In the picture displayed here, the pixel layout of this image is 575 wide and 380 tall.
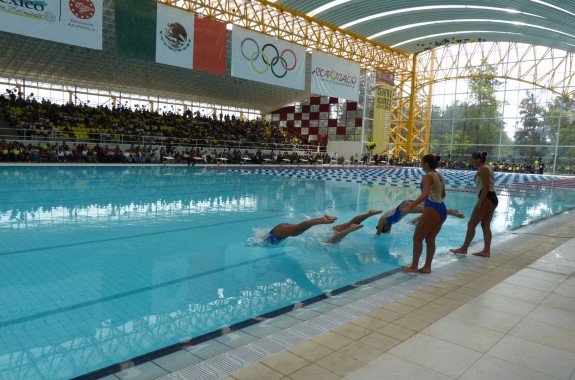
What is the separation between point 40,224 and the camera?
5648 millimetres

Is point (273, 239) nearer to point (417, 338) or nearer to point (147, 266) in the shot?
point (147, 266)

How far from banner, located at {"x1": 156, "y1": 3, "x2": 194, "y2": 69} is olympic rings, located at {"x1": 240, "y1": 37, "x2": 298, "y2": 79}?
2.14 m

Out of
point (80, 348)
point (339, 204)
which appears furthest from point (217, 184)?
point (80, 348)

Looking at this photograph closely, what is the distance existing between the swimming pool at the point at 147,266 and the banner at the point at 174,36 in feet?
21.9

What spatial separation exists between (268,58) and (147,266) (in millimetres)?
13495

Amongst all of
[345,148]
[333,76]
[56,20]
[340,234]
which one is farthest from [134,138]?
[340,234]

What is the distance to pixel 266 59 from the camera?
16.0 meters

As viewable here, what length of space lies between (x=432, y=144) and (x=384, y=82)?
906 centimetres

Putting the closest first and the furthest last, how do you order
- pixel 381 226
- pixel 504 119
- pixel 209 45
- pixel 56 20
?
pixel 381 226
pixel 56 20
pixel 209 45
pixel 504 119

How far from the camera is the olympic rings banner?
1523 centimetres

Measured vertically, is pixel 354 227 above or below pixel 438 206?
below

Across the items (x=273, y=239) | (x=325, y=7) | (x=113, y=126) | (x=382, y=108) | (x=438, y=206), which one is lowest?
(x=273, y=239)

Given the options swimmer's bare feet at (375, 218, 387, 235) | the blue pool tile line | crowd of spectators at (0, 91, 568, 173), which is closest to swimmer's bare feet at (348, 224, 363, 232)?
swimmer's bare feet at (375, 218, 387, 235)

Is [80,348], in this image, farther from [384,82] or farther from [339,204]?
[384,82]
